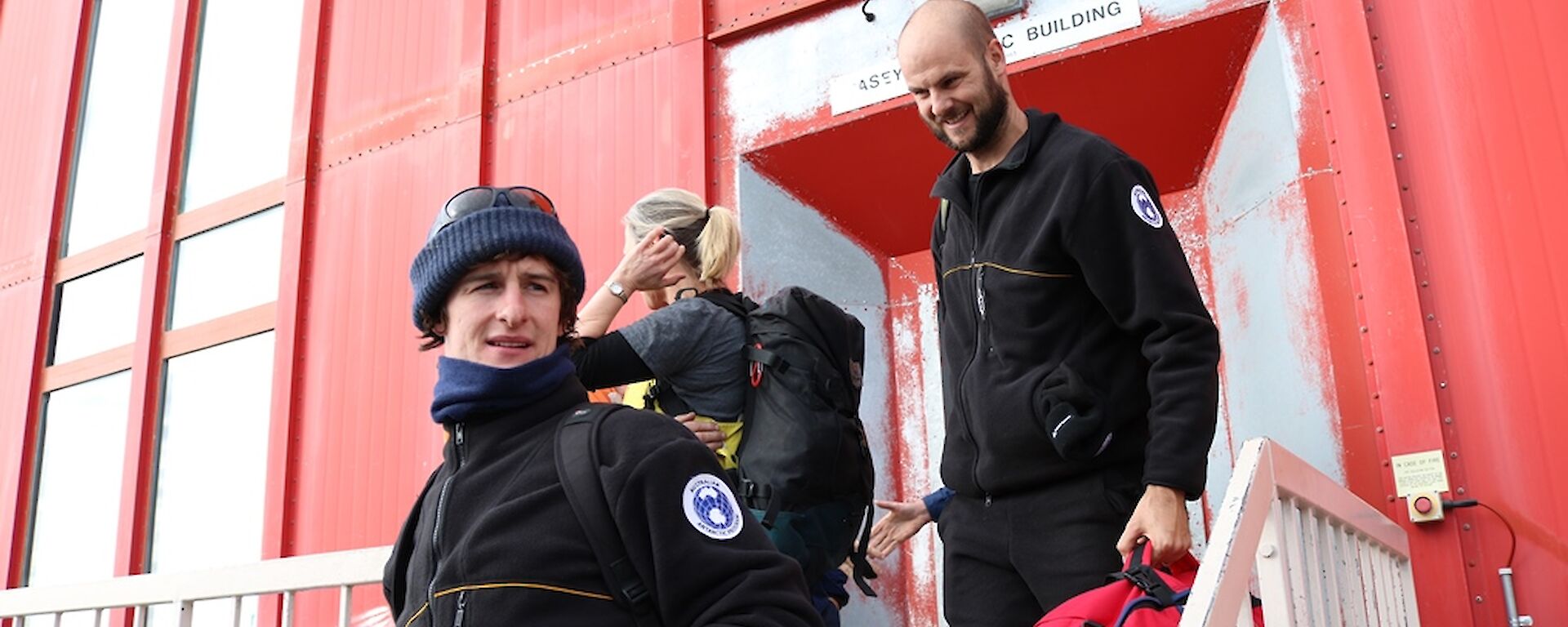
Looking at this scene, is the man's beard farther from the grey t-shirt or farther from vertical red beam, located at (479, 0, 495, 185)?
vertical red beam, located at (479, 0, 495, 185)

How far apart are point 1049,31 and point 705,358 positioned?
2.14m

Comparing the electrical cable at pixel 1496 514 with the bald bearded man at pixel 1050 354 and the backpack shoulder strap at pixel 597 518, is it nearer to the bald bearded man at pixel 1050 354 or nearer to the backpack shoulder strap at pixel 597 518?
the bald bearded man at pixel 1050 354

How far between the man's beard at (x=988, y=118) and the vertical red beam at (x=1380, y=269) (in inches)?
65.5

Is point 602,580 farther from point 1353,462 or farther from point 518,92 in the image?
point 518,92

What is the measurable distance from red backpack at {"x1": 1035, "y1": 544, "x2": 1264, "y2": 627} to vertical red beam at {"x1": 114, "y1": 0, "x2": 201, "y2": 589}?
251 inches

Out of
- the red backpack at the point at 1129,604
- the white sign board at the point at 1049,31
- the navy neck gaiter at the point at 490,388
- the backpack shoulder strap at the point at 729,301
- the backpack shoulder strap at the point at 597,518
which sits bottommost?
the red backpack at the point at 1129,604

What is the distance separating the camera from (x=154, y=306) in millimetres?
7531

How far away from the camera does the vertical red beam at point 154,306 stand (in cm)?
725

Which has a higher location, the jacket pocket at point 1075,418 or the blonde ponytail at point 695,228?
the blonde ponytail at point 695,228

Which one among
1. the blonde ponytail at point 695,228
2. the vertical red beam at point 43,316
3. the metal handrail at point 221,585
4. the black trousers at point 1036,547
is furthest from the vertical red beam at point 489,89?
the black trousers at point 1036,547

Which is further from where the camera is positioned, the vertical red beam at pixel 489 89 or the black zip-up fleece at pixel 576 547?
the vertical red beam at pixel 489 89

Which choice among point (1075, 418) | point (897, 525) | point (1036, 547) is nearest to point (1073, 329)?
point (1075, 418)

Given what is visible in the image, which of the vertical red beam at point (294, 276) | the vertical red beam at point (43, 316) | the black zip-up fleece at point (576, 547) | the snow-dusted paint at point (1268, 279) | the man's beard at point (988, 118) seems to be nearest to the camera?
the black zip-up fleece at point (576, 547)

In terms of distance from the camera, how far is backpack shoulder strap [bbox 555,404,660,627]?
1471 mm
